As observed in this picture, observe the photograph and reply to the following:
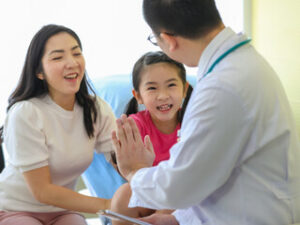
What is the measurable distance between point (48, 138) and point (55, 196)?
0.22m

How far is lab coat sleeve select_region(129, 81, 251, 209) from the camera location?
38.0 inches

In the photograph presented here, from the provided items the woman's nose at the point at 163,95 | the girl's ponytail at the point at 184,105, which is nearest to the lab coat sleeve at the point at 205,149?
the woman's nose at the point at 163,95

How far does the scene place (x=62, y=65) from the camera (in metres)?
1.60

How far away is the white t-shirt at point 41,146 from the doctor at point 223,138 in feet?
1.94

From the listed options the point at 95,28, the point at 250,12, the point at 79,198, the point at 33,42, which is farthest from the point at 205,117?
the point at 250,12

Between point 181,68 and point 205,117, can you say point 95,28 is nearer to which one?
point 181,68

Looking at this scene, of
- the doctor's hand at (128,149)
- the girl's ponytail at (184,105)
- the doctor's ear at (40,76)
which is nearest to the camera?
the doctor's hand at (128,149)

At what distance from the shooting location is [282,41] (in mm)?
2559

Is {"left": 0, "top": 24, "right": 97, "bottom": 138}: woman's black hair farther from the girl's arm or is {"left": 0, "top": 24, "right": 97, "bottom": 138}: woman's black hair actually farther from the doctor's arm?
the doctor's arm

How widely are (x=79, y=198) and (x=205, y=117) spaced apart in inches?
29.9

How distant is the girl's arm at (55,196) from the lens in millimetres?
1536

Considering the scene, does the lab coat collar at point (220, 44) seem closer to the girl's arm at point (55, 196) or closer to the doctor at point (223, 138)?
the doctor at point (223, 138)

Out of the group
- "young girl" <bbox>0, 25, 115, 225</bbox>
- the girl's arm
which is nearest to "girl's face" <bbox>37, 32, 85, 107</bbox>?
"young girl" <bbox>0, 25, 115, 225</bbox>

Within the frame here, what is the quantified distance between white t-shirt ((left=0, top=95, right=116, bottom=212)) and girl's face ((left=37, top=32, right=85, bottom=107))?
0.10m
